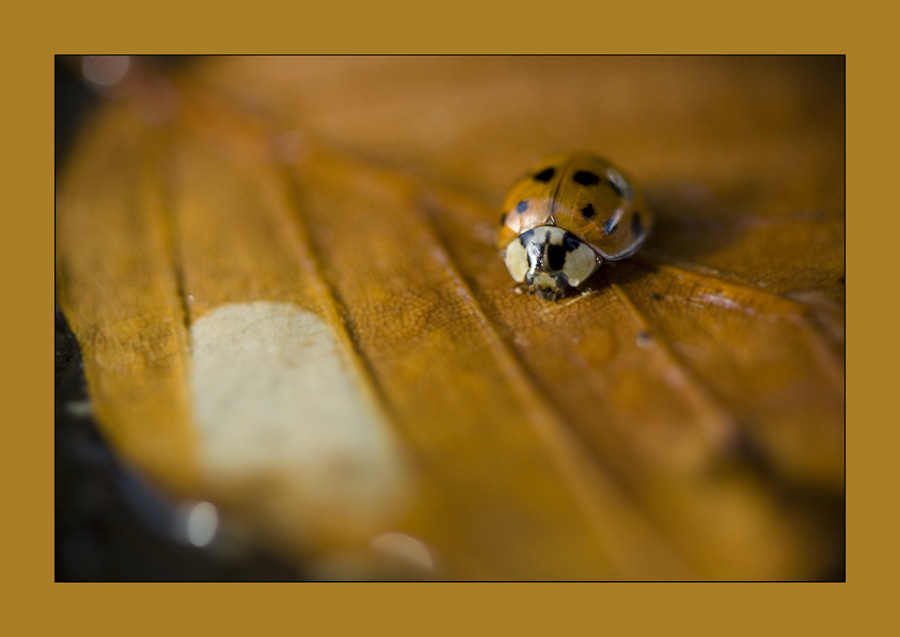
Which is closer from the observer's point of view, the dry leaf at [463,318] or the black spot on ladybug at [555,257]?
the dry leaf at [463,318]

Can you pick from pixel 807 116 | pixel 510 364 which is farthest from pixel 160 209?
pixel 807 116

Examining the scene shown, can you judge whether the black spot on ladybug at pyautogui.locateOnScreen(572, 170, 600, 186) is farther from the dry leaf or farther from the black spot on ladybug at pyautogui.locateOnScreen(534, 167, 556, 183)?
the dry leaf

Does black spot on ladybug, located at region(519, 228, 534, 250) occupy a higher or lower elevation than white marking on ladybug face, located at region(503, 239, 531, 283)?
higher

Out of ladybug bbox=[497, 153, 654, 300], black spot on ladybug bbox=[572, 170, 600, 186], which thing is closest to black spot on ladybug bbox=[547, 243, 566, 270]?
ladybug bbox=[497, 153, 654, 300]

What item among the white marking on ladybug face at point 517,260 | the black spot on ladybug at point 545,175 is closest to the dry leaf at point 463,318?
the white marking on ladybug face at point 517,260

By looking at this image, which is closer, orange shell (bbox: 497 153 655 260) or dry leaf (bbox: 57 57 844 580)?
dry leaf (bbox: 57 57 844 580)

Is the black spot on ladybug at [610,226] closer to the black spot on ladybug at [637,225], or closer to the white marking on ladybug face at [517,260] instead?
the black spot on ladybug at [637,225]

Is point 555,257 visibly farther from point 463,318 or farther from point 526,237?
point 463,318
